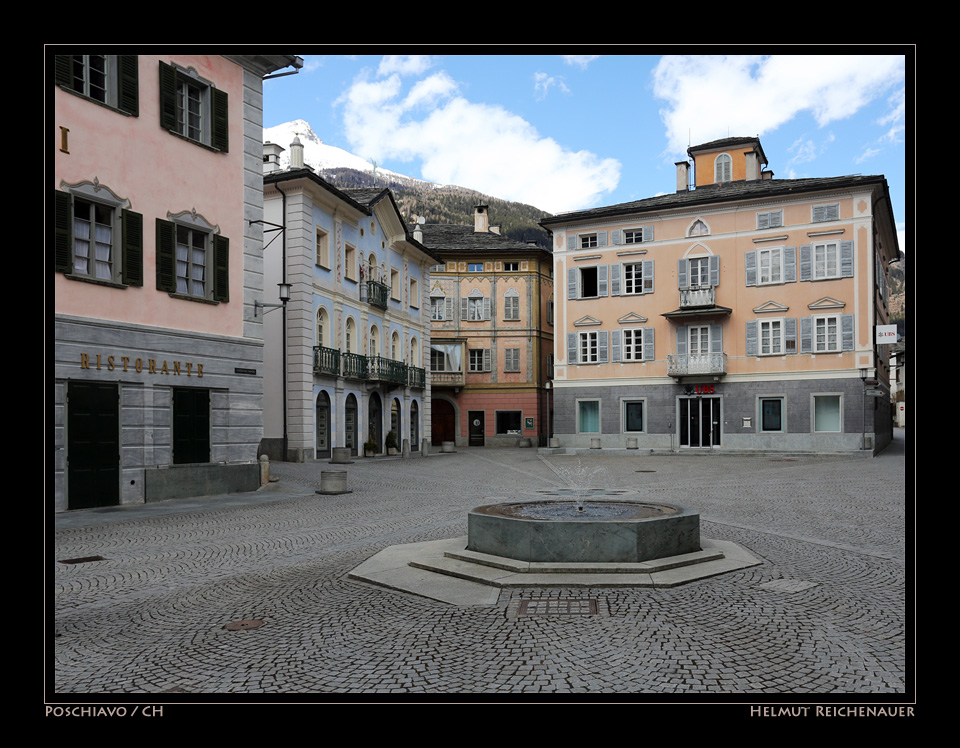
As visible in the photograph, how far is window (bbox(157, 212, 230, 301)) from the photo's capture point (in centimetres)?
1703

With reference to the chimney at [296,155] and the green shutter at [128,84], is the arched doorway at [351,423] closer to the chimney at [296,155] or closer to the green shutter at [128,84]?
the chimney at [296,155]

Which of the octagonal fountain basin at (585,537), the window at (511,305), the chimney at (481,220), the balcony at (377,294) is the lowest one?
the octagonal fountain basin at (585,537)

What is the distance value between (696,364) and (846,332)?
6.78 meters

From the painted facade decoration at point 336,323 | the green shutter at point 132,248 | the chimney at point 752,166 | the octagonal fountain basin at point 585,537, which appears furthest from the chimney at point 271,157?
the octagonal fountain basin at point 585,537

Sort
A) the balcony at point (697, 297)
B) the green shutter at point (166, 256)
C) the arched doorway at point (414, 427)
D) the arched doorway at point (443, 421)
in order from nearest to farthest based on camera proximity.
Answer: the green shutter at point (166, 256), the balcony at point (697, 297), the arched doorway at point (414, 427), the arched doorway at point (443, 421)

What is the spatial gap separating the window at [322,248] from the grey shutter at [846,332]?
23.0 m

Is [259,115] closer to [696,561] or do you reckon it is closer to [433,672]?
[696,561]

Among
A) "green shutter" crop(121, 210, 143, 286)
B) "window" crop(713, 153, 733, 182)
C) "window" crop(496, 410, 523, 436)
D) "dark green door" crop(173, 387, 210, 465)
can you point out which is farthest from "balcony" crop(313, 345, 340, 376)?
"window" crop(713, 153, 733, 182)

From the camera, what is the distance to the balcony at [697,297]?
37625 millimetres

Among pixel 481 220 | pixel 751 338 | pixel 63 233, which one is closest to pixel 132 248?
pixel 63 233

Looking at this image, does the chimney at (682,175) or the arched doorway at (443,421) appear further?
the arched doorway at (443,421)

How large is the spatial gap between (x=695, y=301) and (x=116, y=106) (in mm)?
28733

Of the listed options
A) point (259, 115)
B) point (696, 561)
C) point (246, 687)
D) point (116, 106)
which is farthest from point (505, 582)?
point (259, 115)
